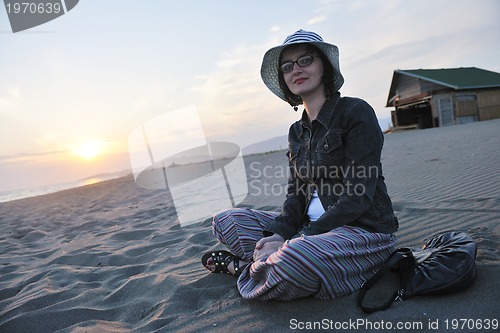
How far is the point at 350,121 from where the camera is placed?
2146mm

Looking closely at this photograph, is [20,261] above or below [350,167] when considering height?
below

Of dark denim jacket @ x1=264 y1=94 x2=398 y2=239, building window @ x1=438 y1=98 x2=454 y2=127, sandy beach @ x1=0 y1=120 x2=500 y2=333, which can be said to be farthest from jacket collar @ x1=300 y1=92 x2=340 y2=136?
building window @ x1=438 y1=98 x2=454 y2=127

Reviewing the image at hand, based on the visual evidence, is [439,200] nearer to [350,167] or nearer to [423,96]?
[350,167]

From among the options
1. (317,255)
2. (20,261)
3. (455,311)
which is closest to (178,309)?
(317,255)

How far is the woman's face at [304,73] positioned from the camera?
7.53 ft

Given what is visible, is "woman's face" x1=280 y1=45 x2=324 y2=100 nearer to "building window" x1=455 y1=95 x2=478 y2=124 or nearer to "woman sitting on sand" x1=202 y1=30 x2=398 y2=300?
"woman sitting on sand" x1=202 y1=30 x2=398 y2=300

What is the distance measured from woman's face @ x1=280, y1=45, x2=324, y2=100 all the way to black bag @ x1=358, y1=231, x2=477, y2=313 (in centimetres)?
116

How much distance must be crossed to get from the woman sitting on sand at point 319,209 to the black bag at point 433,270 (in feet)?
0.41

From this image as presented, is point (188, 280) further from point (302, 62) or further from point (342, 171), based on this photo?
point (302, 62)

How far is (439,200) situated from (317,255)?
2.79 metres

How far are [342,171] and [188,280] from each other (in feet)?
4.53

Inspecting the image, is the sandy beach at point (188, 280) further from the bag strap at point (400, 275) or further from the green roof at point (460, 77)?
the green roof at point (460, 77)

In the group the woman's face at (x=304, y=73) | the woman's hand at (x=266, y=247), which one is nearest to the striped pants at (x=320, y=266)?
the woman's hand at (x=266, y=247)

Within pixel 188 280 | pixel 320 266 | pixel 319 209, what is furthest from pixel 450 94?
pixel 320 266
